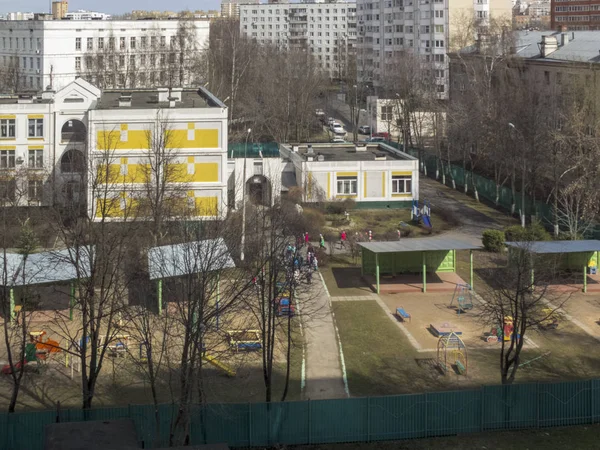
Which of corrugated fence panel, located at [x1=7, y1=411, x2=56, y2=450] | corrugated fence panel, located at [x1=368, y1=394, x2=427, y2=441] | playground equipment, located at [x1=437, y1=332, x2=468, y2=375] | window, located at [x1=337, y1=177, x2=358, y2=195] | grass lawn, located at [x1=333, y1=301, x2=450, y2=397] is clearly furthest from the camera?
window, located at [x1=337, y1=177, x2=358, y2=195]

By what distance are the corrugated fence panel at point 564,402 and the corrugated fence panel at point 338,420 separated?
3309 mm

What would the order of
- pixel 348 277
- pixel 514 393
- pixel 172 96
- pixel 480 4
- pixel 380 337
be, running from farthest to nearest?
1. pixel 480 4
2. pixel 172 96
3. pixel 348 277
4. pixel 380 337
5. pixel 514 393

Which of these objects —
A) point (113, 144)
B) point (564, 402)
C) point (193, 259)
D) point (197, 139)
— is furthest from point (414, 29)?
point (564, 402)

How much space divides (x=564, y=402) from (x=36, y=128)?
984 inches

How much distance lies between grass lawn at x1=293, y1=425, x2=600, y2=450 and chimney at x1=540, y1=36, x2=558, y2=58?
37113 mm

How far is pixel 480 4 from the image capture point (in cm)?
6838

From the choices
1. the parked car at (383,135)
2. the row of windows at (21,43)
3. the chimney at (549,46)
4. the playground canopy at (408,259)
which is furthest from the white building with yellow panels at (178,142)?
the row of windows at (21,43)

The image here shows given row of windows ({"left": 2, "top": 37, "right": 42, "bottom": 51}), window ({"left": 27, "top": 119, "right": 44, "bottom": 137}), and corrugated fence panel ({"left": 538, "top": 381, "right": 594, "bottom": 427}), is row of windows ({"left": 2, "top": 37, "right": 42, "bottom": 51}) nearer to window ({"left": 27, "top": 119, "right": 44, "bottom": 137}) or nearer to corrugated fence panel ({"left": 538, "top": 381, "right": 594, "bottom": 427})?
window ({"left": 27, "top": 119, "right": 44, "bottom": 137})

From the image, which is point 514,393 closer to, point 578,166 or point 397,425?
point 397,425

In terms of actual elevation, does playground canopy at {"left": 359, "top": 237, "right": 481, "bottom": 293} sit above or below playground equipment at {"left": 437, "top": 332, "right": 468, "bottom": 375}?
above

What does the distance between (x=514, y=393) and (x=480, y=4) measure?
2236 inches

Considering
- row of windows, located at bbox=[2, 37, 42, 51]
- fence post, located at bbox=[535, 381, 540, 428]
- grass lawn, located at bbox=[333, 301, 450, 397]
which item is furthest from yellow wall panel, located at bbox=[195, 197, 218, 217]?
row of windows, located at bbox=[2, 37, 42, 51]

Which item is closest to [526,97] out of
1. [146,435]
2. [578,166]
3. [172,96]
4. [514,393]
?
[578,166]

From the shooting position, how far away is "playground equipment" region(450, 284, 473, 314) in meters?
23.4
